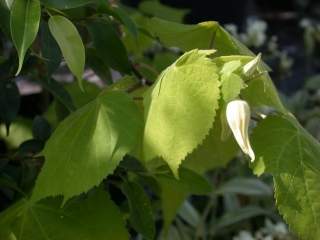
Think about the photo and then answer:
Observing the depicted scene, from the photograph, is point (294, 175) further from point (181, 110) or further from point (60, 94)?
point (60, 94)

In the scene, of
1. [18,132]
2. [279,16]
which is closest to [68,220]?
[18,132]

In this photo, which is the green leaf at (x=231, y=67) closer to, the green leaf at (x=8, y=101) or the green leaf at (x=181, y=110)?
the green leaf at (x=181, y=110)

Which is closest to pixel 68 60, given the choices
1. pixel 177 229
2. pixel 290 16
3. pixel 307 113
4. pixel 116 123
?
pixel 116 123

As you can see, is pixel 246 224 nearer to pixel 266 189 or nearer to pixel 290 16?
pixel 266 189

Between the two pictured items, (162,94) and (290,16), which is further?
(290,16)

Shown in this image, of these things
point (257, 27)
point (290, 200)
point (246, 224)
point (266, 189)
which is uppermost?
point (290, 200)

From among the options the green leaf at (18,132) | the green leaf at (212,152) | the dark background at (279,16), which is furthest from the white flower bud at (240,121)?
the dark background at (279,16)

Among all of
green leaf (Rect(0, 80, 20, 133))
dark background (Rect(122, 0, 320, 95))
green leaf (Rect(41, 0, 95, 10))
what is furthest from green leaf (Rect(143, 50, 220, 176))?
dark background (Rect(122, 0, 320, 95))

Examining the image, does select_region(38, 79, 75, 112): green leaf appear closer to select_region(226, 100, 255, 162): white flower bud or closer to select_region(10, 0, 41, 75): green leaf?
select_region(10, 0, 41, 75): green leaf
